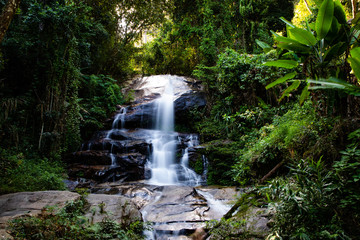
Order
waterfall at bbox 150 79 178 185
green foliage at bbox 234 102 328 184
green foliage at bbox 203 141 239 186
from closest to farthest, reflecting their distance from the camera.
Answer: green foliage at bbox 234 102 328 184, green foliage at bbox 203 141 239 186, waterfall at bbox 150 79 178 185

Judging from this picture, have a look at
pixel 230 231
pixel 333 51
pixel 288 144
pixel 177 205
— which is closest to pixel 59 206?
pixel 177 205

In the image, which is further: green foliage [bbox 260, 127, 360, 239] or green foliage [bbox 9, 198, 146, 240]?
green foliage [bbox 9, 198, 146, 240]

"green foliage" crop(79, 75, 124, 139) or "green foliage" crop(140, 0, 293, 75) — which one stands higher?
"green foliage" crop(140, 0, 293, 75)

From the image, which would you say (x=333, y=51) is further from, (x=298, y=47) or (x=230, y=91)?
(x=230, y=91)

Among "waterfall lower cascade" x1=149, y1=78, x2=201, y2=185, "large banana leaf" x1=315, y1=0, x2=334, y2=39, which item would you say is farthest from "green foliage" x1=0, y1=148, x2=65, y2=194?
"large banana leaf" x1=315, y1=0, x2=334, y2=39

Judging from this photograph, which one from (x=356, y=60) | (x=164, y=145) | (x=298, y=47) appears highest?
(x=298, y=47)

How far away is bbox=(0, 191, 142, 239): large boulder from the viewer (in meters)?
3.35

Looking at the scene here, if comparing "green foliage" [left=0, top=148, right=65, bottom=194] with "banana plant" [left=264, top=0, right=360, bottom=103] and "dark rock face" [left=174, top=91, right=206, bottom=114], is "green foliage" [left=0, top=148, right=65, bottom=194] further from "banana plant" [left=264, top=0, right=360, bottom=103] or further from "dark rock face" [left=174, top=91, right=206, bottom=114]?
"dark rock face" [left=174, top=91, right=206, bottom=114]

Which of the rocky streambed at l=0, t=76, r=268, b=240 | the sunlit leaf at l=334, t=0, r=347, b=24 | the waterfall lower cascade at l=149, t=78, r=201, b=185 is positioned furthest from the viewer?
the waterfall lower cascade at l=149, t=78, r=201, b=185

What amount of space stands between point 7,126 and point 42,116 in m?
1.12

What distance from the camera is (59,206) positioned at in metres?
3.52

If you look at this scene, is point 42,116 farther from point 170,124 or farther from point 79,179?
point 170,124

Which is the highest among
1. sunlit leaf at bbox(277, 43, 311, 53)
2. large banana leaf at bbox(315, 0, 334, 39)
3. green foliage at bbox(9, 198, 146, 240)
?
large banana leaf at bbox(315, 0, 334, 39)

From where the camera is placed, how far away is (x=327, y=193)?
248 centimetres
